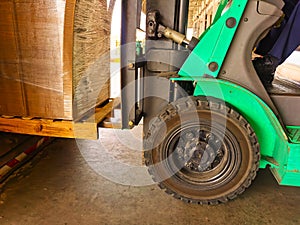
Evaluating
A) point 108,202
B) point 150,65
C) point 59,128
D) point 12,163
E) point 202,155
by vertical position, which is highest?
point 150,65

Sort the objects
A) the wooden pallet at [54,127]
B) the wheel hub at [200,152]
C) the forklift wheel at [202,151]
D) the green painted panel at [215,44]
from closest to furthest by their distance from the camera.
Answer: the green painted panel at [215,44], the forklift wheel at [202,151], the wheel hub at [200,152], the wooden pallet at [54,127]

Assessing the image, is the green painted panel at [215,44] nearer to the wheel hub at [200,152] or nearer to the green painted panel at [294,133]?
the wheel hub at [200,152]

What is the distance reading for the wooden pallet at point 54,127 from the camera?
2.21m

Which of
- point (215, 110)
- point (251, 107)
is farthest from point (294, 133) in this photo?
point (215, 110)

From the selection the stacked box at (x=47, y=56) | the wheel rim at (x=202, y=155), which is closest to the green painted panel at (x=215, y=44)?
the wheel rim at (x=202, y=155)

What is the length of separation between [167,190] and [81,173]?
2.99 feet

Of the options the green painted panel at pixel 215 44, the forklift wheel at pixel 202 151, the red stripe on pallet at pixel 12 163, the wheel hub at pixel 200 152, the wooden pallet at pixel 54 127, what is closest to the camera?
the green painted panel at pixel 215 44

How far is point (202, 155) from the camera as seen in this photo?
214 centimetres

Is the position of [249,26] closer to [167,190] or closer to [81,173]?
[167,190]

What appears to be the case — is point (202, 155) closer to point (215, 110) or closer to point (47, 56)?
point (215, 110)

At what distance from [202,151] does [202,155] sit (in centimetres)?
3

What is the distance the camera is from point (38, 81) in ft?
7.14

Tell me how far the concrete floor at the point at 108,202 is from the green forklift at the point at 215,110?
6.1 inches

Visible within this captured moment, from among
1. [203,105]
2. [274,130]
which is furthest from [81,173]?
[274,130]
